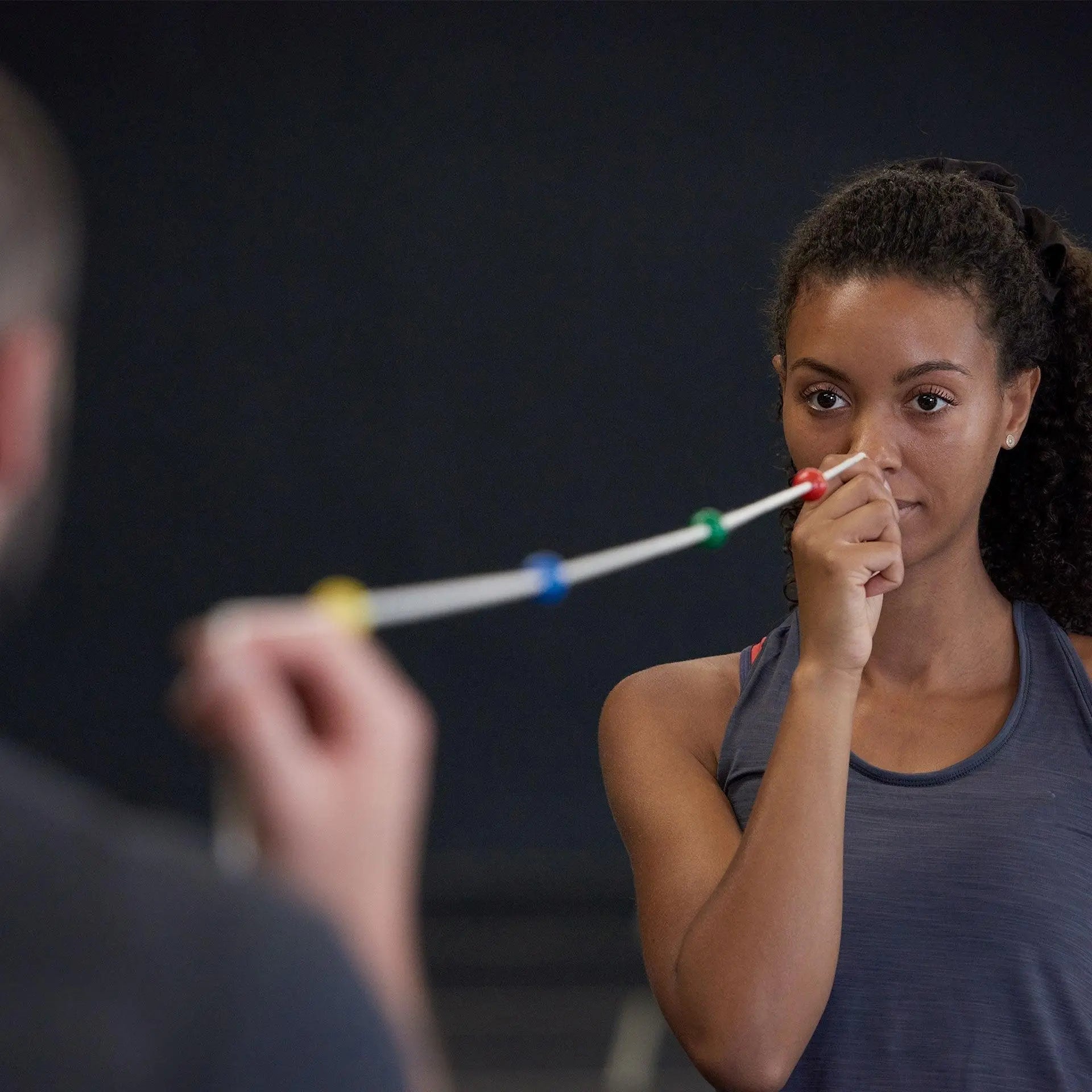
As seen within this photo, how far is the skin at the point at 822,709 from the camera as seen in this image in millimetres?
1350

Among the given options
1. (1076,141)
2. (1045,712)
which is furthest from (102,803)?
(1076,141)

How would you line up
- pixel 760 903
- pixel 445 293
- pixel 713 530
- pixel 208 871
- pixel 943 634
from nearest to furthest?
1. pixel 208 871
2. pixel 713 530
3. pixel 760 903
4. pixel 943 634
5. pixel 445 293

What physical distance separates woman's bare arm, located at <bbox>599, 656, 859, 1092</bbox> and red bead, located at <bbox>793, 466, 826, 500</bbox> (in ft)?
0.57

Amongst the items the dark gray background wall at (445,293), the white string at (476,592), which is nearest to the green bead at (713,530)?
the white string at (476,592)

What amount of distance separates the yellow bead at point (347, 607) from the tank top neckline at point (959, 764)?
39.0 inches

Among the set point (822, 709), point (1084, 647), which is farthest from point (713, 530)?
point (1084, 647)

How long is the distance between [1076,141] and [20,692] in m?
3.34

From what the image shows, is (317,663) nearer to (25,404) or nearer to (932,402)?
(25,404)

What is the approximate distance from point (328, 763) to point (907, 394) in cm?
106

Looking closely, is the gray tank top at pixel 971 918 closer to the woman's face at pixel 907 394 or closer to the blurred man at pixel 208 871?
the woman's face at pixel 907 394

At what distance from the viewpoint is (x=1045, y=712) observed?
154 centimetres

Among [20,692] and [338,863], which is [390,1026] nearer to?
[338,863]

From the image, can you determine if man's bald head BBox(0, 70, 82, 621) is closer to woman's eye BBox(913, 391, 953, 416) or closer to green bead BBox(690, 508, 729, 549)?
green bead BBox(690, 508, 729, 549)

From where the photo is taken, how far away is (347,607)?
604 millimetres
